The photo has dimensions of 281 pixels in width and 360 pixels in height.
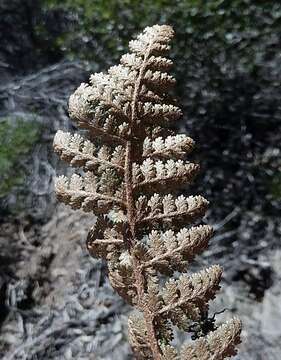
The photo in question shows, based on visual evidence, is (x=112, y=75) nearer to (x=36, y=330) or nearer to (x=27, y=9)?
(x=36, y=330)

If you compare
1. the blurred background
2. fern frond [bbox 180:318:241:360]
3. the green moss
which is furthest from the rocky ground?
fern frond [bbox 180:318:241:360]

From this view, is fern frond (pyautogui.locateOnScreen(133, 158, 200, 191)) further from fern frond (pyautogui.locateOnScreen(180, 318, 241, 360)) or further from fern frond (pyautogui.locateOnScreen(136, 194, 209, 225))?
fern frond (pyautogui.locateOnScreen(180, 318, 241, 360))

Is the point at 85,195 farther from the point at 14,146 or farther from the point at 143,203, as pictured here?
the point at 14,146

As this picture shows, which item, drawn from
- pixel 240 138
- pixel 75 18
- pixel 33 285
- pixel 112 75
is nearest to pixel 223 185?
pixel 240 138

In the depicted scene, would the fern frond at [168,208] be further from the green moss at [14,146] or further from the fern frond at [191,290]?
the green moss at [14,146]

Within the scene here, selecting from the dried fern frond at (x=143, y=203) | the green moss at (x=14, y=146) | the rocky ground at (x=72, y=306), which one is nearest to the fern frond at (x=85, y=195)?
the dried fern frond at (x=143, y=203)

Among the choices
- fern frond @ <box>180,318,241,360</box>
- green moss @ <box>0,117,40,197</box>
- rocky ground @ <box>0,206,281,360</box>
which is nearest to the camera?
fern frond @ <box>180,318,241,360</box>

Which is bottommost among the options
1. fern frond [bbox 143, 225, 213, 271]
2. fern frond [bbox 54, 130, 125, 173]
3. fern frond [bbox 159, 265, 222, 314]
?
fern frond [bbox 159, 265, 222, 314]
